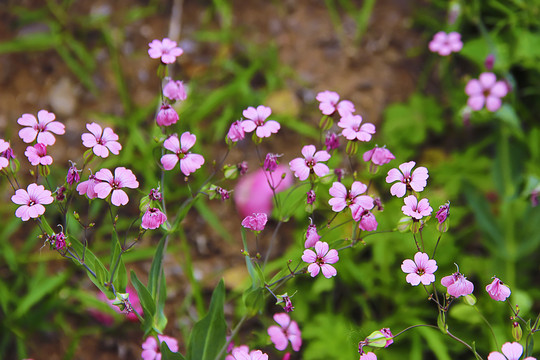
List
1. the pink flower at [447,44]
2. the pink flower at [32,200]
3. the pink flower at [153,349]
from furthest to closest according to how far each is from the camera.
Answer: the pink flower at [447,44] < the pink flower at [153,349] < the pink flower at [32,200]

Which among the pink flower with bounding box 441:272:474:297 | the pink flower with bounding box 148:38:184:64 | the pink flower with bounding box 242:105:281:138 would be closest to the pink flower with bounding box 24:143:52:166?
the pink flower with bounding box 148:38:184:64

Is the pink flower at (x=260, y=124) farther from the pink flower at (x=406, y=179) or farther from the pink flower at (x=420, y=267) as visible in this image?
the pink flower at (x=420, y=267)

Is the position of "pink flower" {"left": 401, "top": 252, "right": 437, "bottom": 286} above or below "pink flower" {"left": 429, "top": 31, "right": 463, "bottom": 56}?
above

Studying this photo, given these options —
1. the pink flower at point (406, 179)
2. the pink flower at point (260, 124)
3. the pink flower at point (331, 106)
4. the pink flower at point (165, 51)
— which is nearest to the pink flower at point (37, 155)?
the pink flower at point (165, 51)

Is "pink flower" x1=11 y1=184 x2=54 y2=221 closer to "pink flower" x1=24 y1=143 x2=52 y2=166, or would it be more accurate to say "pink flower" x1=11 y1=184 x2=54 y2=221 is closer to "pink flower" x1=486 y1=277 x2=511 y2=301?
"pink flower" x1=24 y1=143 x2=52 y2=166

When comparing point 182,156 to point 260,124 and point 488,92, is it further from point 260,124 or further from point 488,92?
point 488,92

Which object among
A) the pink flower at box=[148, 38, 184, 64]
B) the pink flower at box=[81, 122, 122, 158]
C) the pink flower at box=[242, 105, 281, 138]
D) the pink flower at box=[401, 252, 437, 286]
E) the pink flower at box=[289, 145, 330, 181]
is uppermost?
the pink flower at box=[148, 38, 184, 64]

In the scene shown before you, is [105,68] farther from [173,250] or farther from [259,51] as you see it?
[173,250]
